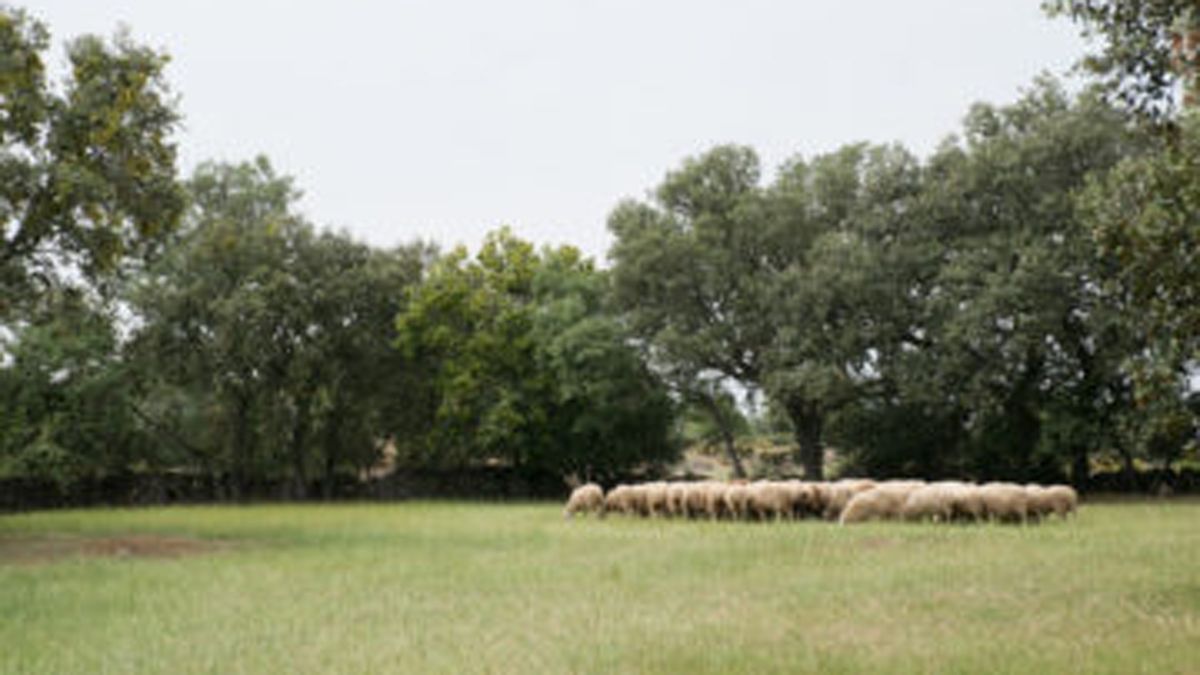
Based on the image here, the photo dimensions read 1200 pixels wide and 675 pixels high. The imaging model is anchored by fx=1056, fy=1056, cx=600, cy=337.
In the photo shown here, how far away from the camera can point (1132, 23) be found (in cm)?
1083

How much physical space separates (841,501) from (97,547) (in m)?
15.6

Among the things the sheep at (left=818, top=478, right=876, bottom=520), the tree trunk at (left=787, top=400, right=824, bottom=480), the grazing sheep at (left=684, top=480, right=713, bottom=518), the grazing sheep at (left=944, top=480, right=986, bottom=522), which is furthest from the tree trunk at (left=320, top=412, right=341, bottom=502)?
the grazing sheep at (left=944, top=480, right=986, bottom=522)

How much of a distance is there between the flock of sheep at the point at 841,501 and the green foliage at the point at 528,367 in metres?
13.1

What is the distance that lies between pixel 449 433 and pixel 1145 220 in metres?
36.9

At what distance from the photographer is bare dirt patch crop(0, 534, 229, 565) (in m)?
19.1

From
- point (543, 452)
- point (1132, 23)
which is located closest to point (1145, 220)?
point (1132, 23)

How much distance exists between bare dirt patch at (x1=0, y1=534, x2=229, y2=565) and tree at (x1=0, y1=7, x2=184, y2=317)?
515 cm

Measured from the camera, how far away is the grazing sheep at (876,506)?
21.6 meters

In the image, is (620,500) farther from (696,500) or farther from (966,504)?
(966,504)

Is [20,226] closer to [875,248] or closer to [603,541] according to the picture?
[603,541]

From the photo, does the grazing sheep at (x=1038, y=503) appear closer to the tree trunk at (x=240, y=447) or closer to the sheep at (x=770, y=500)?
the sheep at (x=770, y=500)

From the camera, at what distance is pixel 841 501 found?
77.9 feet

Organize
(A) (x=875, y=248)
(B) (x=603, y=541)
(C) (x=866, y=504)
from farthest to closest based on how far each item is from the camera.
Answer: (A) (x=875, y=248), (C) (x=866, y=504), (B) (x=603, y=541)

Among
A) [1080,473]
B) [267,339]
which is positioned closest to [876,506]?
[1080,473]
